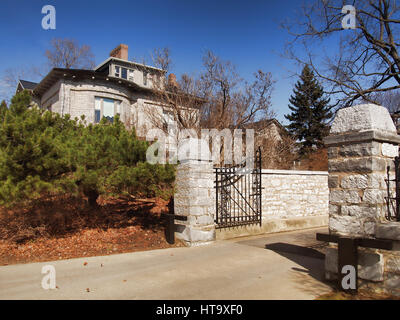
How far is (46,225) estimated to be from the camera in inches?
258

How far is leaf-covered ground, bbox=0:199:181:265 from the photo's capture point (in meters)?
5.71

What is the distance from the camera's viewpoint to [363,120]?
3.98 metres

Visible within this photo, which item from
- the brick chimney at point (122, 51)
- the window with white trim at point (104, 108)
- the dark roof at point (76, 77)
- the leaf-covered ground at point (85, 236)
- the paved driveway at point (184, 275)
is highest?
the brick chimney at point (122, 51)

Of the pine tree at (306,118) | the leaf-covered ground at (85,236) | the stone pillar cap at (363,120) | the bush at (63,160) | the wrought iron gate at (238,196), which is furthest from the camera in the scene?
the pine tree at (306,118)

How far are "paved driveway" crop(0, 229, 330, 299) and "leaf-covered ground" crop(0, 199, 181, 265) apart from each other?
1.34 feet

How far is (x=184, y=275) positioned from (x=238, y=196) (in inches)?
159

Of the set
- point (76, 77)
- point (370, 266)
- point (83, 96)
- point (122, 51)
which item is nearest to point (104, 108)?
point (83, 96)

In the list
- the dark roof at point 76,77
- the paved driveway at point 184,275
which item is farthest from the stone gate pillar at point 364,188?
the dark roof at point 76,77

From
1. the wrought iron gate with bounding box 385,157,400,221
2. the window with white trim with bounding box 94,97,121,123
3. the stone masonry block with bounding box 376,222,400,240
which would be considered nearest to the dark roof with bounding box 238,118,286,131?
the window with white trim with bounding box 94,97,121,123

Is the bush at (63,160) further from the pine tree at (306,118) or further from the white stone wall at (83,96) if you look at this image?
the pine tree at (306,118)

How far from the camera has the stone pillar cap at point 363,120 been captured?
12.9 ft

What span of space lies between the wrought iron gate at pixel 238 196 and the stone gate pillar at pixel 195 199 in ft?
1.97

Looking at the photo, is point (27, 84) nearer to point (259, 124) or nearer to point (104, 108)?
point (104, 108)

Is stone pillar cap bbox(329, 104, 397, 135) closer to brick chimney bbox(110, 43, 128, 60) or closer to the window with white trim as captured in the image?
the window with white trim
